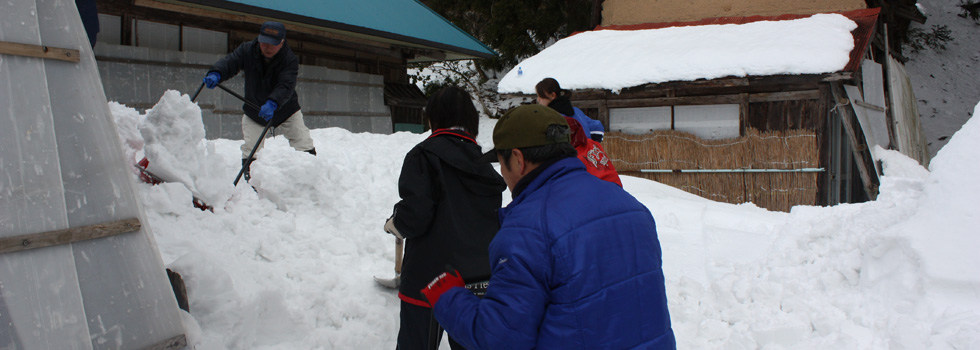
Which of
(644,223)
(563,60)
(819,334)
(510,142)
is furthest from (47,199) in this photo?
(563,60)

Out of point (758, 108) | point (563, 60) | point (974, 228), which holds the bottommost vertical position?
point (974, 228)

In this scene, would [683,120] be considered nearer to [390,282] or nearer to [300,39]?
[300,39]

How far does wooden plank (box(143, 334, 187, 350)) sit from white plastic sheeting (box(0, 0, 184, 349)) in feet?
0.06

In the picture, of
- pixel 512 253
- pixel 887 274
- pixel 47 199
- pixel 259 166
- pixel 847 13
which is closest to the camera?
pixel 512 253

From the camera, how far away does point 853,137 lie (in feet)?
28.7

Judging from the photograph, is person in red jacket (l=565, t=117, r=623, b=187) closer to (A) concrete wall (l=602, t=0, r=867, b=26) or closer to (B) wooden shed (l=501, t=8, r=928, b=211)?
(B) wooden shed (l=501, t=8, r=928, b=211)

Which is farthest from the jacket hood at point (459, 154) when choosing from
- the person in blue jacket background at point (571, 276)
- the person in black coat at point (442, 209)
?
the person in blue jacket background at point (571, 276)

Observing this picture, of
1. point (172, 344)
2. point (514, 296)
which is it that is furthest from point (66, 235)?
point (514, 296)

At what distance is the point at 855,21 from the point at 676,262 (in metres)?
7.59

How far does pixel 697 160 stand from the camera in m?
9.64

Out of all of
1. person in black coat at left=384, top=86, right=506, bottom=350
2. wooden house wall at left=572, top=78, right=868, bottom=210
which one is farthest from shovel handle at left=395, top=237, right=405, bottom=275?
wooden house wall at left=572, top=78, right=868, bottom=210

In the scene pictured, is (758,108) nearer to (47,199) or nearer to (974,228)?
(974,228)

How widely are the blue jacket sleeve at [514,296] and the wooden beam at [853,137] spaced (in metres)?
8.76

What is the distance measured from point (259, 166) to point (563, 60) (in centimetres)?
711
